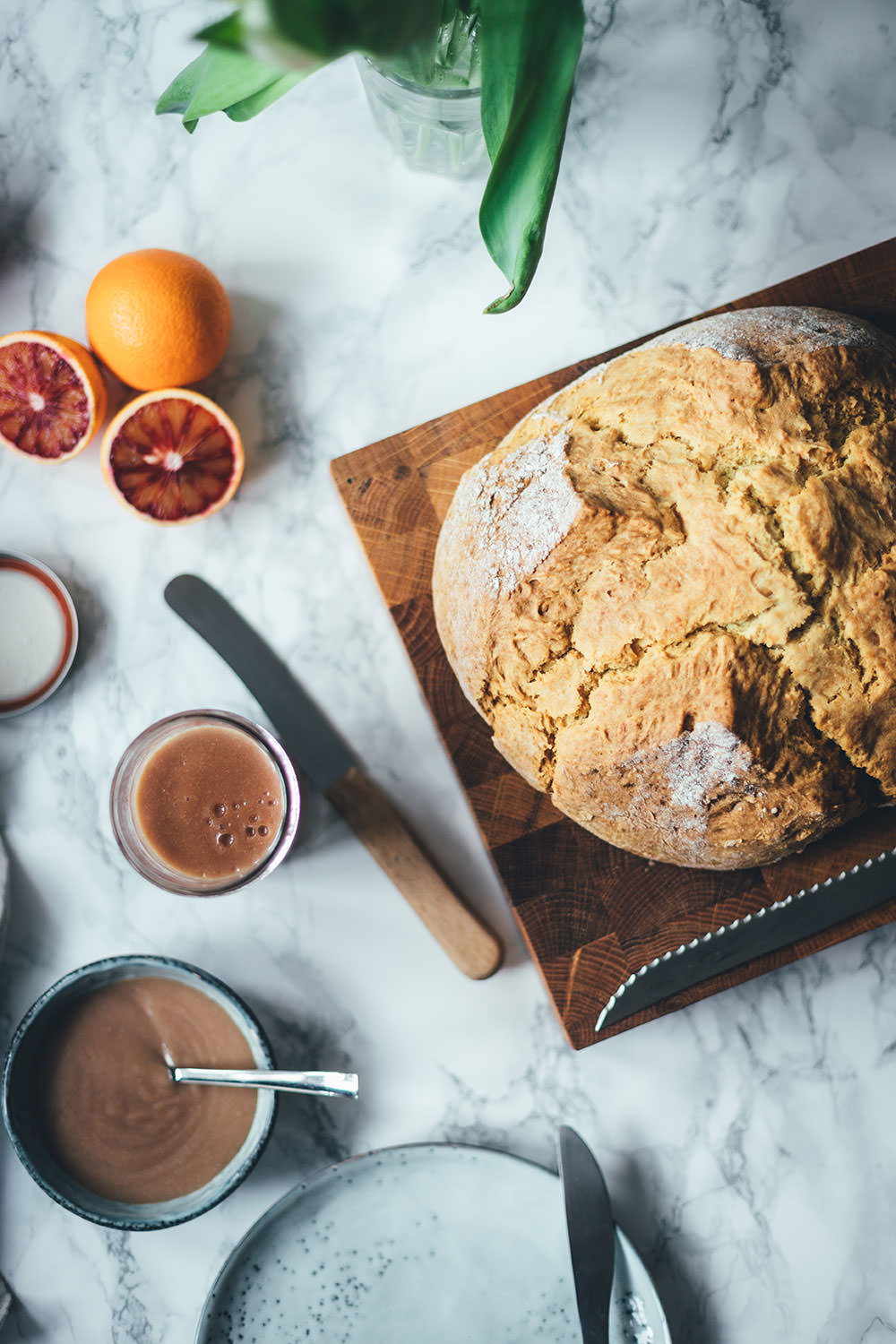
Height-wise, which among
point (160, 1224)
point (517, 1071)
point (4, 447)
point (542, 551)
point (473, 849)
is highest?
point (4, 447)

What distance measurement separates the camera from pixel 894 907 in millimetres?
1568

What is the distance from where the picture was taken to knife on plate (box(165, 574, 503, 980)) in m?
1.63

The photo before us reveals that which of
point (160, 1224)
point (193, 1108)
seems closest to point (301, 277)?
point (193, 1108)

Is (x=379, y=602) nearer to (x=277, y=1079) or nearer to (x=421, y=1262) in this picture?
(x=277, y=1079)

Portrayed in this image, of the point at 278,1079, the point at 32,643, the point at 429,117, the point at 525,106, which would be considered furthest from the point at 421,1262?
the point at 429,117

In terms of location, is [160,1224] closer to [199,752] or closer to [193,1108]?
[193,1108]

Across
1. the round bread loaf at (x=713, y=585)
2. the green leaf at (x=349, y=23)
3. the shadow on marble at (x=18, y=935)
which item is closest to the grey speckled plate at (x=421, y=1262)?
the shadow on marble at (x=18, y=935)

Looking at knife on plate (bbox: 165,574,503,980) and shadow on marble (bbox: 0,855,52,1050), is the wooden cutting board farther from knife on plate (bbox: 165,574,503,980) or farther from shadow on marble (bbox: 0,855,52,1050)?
shadow on marble (bbox: 0,855,52,1050)

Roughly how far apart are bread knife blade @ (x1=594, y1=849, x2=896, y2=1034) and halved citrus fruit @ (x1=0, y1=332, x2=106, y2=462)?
3.90 ft

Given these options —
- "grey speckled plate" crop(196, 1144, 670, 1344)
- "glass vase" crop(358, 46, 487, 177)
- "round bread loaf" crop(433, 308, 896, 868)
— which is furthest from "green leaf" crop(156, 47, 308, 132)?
"grey speckled plate" crop(196, 1144, 670, 1344)

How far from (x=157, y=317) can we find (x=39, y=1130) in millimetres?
1234

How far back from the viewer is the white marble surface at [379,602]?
1.68 meters

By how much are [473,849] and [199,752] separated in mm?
469

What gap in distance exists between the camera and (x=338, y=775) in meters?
1.64
